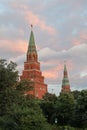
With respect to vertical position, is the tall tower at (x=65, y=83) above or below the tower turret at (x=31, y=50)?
below

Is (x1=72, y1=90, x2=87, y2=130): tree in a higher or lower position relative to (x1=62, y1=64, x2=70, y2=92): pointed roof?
lower

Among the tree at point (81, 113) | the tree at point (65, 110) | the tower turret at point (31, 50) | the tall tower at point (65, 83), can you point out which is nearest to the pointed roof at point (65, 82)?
the tall tower at point (65, 83)

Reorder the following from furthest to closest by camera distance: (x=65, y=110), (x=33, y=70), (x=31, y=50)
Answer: (x=33, y=70) < (x=31, y=50) < (x=65, y=110)

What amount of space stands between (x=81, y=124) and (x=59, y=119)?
724 centimetres

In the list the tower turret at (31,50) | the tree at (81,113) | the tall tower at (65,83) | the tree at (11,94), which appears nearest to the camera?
the tree at (11,94)

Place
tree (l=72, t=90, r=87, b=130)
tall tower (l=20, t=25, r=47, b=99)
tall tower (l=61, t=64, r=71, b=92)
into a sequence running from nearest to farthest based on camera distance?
tree (l=72, t=90, r=87, b=130) → tall tower (l=20, t=25, r=47, b=99) → tall tower (l=61, t=64, r=71, b=92)

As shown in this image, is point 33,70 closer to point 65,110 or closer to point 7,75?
point 65,110

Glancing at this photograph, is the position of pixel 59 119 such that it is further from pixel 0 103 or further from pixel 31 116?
pixel 31 116

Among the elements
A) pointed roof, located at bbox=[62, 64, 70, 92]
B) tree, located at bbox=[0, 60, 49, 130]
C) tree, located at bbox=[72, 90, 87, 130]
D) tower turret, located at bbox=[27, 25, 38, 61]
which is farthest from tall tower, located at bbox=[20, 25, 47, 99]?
tree, located at bbox=[0, 60, 49, 130]

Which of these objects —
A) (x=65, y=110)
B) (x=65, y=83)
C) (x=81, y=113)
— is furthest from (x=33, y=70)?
(x=81, y=113)

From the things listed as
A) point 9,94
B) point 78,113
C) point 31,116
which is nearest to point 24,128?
point 31,116

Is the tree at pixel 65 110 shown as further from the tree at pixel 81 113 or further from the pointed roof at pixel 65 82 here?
the pointed roof at pixel 65 82

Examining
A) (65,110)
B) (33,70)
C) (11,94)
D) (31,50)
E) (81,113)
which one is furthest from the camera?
→ (33,70)

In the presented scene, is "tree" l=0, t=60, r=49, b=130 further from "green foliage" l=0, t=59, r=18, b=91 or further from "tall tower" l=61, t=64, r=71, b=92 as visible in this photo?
"tall tower" l=61, t=64, r=71, b=92
